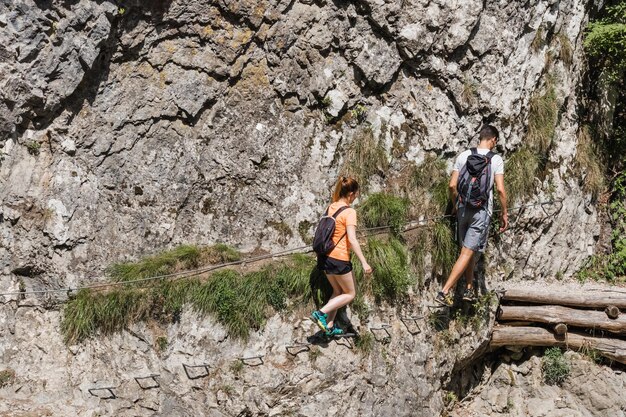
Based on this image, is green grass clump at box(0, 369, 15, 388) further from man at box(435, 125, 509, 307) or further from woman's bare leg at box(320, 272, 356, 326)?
man at box(435, 125, 509, 307)

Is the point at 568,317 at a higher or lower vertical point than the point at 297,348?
higher

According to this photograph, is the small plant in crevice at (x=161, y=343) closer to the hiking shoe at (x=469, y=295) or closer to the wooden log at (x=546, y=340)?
the hiking shoe at (x=469, y=295)

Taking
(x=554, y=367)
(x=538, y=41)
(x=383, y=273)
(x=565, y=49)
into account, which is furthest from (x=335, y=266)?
(x=565, y=49)

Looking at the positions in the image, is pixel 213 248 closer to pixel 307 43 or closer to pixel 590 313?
pixel 307 43

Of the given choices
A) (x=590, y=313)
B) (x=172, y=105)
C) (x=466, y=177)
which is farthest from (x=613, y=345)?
(x=172, y=105)

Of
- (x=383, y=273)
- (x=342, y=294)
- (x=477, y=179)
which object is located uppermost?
(x=477, y=179)

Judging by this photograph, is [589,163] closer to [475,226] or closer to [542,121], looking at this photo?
[542,121]

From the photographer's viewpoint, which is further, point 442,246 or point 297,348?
point 442,246

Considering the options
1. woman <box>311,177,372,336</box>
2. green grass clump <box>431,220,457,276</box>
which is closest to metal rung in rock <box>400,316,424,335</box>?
green grass clump <box>431,220,457,276</box>

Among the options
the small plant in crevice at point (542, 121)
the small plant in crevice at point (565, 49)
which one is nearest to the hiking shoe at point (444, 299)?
the small plant in crevice at point (542, 121)

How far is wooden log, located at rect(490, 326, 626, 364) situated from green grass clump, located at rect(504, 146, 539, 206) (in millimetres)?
1820

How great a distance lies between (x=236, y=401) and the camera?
8312 millimetres

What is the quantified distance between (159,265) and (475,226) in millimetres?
3892

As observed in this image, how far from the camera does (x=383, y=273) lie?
9.12 meters
